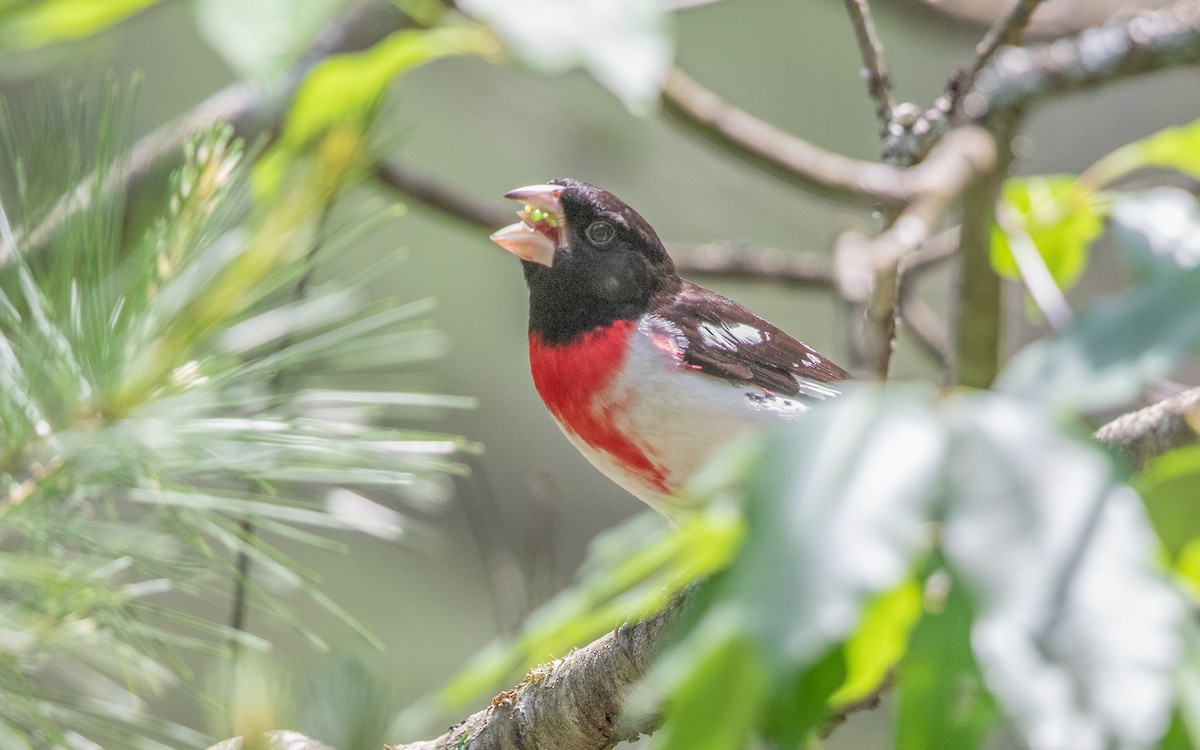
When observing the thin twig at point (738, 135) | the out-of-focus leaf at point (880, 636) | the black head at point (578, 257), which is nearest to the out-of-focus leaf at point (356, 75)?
the out-of-focus leaf at point (880, 636)

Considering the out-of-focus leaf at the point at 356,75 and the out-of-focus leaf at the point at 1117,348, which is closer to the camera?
the out-of-focus leaf at the point at 1117,348

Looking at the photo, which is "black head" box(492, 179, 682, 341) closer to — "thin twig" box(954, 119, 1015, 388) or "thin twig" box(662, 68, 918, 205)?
"thin twig" box(662, 68, 918, 205)

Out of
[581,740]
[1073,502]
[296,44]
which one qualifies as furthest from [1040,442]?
[581,740]

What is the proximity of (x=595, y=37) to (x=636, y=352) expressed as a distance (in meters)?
1.84

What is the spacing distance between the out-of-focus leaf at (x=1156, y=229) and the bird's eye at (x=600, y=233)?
136cm

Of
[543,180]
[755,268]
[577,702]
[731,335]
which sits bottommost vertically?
[543,180]

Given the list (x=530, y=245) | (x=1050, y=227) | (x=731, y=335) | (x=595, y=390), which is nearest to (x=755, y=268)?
(x=731, y=335)

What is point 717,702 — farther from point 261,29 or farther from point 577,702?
point 577,702

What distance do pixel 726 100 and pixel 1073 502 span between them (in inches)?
266

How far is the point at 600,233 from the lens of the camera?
9.27ft

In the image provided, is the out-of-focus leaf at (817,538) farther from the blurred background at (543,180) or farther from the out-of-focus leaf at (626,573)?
the blurred background at (543,180)

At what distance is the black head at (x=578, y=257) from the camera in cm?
277

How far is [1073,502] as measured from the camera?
0.70m

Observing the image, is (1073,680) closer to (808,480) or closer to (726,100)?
(808,480)
